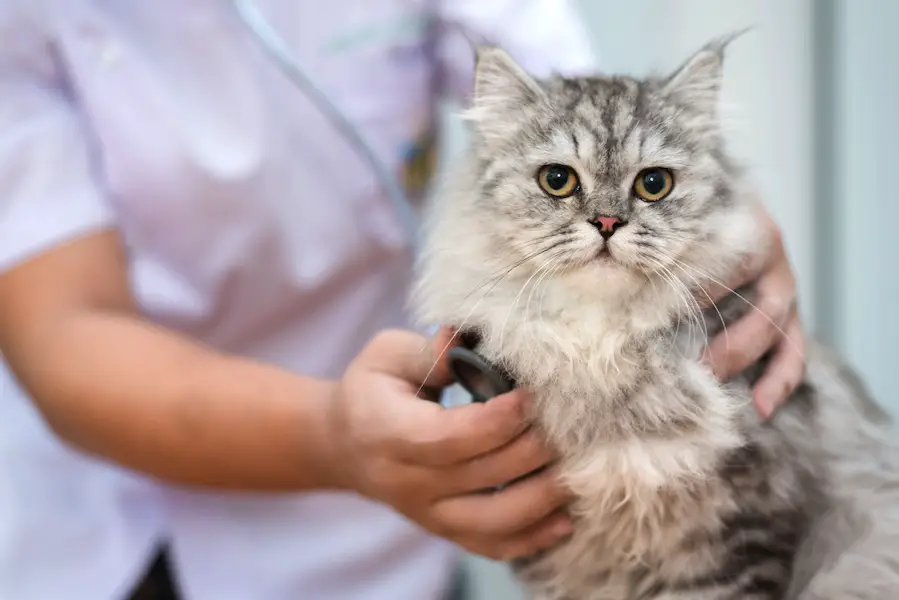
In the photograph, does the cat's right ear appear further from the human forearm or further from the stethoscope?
the human forearm

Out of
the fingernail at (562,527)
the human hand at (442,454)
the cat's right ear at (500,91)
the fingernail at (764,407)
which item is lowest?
the fingernail at (562,527)

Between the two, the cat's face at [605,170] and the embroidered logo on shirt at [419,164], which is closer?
the cat's face at [605,170]

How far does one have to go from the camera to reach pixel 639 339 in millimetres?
665

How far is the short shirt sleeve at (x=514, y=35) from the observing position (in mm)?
966

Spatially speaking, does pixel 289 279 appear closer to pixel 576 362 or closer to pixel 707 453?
pixel 576 362

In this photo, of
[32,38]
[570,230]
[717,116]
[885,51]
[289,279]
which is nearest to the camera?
Answer: [570,230]

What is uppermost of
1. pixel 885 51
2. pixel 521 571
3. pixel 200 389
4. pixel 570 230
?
pixel 885 51

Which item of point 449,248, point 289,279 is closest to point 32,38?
point 289,279

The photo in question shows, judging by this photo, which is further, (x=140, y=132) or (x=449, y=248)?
(x=140, y=132)

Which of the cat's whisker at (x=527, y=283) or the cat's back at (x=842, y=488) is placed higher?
the cat's whisker at (x=527, y=283)

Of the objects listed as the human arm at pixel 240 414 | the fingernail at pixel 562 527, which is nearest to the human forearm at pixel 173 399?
the human arm at pixel 240 414

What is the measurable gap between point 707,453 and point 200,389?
0.50 meters

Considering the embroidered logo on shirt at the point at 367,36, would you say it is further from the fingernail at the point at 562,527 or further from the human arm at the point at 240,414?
the fingernail at the point at 562,527

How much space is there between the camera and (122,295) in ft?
2.90
